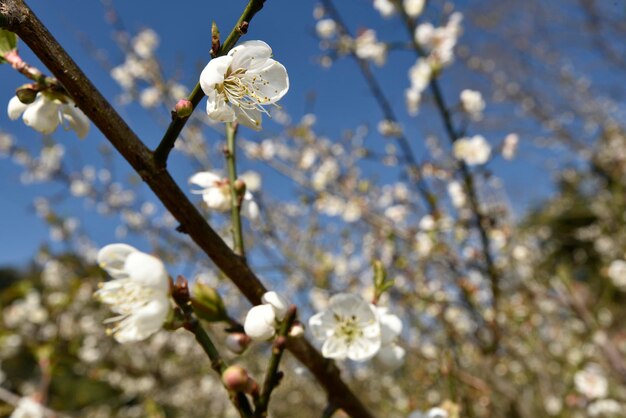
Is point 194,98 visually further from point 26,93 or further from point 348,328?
point 348,328

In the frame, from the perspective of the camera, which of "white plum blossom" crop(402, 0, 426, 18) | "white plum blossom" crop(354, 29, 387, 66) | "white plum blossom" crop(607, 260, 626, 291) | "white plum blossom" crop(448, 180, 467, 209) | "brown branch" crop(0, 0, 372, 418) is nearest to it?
"brown branch" crop(0, 0, 372, 418)

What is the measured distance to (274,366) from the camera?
684 mm

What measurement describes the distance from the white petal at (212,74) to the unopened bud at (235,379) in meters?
0.38

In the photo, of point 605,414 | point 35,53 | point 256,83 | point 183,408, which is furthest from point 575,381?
point 183,408

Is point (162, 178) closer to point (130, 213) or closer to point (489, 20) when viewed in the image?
point (130, 213)

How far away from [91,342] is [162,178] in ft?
18.9

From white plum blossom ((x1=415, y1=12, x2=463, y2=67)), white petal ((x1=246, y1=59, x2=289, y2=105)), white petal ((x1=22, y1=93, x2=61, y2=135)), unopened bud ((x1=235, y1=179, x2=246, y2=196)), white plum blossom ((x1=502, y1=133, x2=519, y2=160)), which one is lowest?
white plum blossom ((x1=502, y1=133, x2=519, y2=160))

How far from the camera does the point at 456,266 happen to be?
10.3 feet

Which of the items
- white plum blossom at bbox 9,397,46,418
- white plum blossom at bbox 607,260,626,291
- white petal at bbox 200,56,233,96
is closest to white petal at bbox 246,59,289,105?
white petal at bbox 200,56,233,96

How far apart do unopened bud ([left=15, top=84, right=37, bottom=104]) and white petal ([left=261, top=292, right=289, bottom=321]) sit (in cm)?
50

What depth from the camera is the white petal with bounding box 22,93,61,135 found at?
826 mm

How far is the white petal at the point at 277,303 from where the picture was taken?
750 millimetres

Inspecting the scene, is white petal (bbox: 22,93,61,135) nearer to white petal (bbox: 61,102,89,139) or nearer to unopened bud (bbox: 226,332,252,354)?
white petal (bbox: 61,102,89,139)

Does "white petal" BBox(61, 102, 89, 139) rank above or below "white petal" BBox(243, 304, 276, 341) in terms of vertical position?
above
